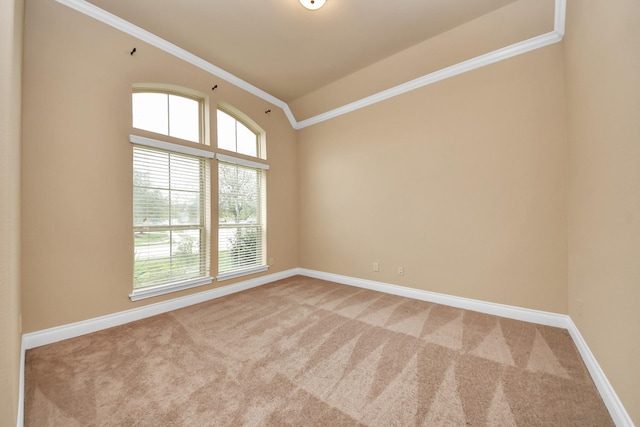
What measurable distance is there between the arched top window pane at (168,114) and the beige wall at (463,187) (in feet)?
7.07

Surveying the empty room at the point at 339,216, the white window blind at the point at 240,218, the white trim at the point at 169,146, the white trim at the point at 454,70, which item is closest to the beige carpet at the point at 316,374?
the empty room at the point at 339,216

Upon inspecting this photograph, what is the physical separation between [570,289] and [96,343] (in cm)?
446

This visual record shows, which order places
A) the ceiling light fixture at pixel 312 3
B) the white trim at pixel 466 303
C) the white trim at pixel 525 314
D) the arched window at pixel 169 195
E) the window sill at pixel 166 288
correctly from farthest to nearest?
1. the arched window at pixel 169 195
2. the window sill at pixel 166 288
3. the white trim at pixel 466 303
4. the ceiling light fixture at pixel 312 3
5. the white trim at pixel 525 314

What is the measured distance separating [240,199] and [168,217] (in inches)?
42.5

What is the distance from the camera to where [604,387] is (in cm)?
148

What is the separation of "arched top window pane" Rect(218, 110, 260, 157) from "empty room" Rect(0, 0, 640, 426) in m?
0.04

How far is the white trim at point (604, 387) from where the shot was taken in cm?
127

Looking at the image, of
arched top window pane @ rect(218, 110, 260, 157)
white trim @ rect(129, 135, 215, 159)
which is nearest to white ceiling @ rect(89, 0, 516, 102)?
arched top window pane @ rect(218, 110, 260, 157)

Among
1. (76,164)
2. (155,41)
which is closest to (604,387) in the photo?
(76,164)

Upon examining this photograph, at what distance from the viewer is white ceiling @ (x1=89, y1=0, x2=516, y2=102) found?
238 cm

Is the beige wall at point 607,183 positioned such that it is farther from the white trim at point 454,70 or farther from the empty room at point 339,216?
the white trim at point 454,70

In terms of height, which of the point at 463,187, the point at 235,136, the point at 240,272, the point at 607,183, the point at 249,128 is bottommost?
the point at 240,272

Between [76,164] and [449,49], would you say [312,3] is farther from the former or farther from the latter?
[76,164]

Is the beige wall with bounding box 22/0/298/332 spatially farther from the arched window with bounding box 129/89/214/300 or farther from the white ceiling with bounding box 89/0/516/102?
→ the white ceiling with bounding box 89/0/516/102
